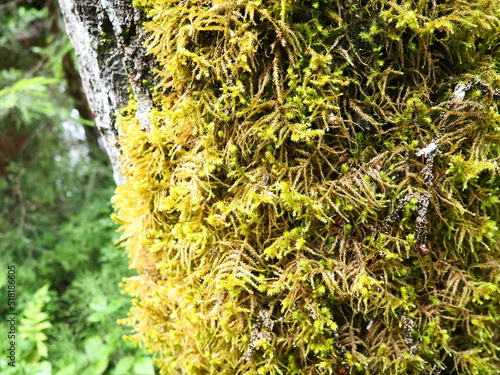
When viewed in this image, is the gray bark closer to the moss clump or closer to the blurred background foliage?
the moss clump

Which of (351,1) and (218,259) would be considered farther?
(218,259)

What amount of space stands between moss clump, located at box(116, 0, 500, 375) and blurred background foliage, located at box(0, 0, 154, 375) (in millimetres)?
1767

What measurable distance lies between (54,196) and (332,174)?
3.72 meters

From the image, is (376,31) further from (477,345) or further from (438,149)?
(477,345)

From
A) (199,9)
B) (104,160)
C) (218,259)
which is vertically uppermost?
(199,9)

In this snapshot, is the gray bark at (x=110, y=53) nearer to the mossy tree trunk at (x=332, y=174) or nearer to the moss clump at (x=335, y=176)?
the mossy tree trunk at (x=332, y=174)

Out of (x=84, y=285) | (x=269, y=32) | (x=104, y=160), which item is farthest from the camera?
(x=104, y=160)

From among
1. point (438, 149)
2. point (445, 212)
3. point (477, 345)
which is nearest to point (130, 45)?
point (438, 149)

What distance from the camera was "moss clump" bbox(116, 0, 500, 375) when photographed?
0.96m

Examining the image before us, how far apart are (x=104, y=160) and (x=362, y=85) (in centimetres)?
360

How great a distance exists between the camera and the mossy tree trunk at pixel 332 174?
3.16ft

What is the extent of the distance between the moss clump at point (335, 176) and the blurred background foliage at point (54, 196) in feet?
5.80

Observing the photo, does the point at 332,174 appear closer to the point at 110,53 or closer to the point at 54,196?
the point at 110,53

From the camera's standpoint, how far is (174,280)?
1215 mm
